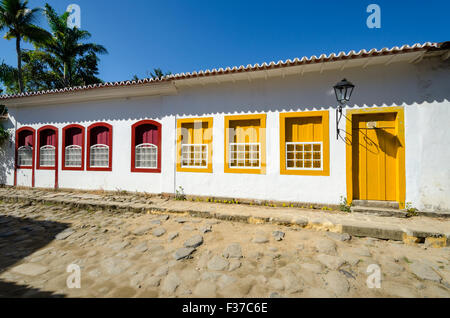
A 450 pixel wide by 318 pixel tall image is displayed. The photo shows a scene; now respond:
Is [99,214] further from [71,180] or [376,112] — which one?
[376,112]

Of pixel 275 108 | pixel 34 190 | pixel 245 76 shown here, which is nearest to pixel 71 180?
pixel 34 190

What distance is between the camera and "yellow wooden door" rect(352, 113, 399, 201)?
471 cm

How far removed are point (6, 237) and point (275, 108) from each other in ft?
22.6

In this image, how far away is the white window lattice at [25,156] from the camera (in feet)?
26.4

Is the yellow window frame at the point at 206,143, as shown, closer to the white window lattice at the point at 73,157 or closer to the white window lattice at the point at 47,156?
the white window lattice at the point at 73,157

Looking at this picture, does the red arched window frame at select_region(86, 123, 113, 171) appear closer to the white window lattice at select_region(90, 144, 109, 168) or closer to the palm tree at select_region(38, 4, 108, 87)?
the white window lattice at select_region(90, 144, 109, 168)

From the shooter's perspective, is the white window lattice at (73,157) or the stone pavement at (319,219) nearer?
the stone pavement at (319,219)

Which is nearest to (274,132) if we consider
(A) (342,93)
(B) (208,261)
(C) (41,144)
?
(A) (342,93)

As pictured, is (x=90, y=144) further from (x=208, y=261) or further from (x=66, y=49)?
(x=66, y=49)

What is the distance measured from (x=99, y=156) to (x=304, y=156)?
7.31 meters

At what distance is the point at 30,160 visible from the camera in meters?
8.03

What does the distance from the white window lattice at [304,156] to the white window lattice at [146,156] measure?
447 cm

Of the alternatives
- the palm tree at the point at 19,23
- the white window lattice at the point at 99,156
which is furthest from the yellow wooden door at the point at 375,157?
the palm tree at the point at 19,23

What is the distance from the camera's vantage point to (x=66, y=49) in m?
14.3
